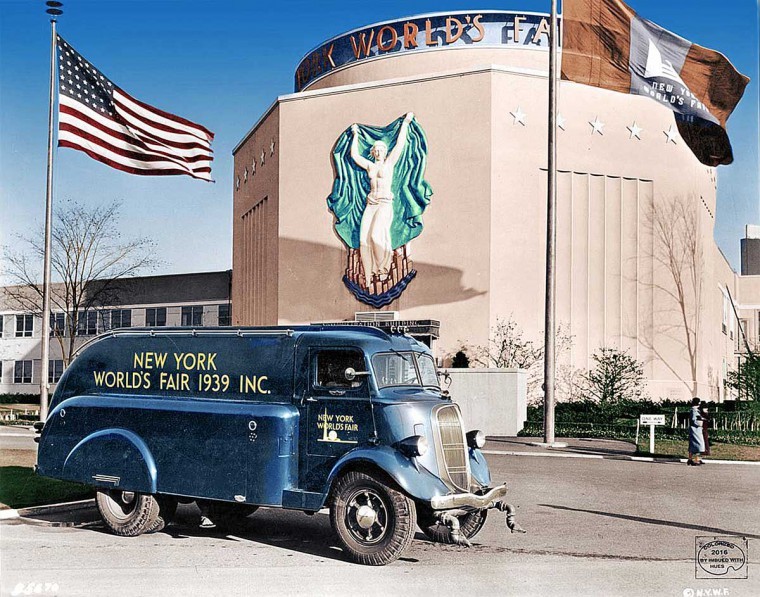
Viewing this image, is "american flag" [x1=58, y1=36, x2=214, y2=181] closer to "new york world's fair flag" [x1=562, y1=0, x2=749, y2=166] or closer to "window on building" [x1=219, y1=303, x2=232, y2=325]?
"new york world's fair flag" [x1=562, y1=0, x2=749, y2=166]

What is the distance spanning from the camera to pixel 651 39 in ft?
80.5

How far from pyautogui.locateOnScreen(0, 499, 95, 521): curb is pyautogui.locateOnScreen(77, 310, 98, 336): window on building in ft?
196

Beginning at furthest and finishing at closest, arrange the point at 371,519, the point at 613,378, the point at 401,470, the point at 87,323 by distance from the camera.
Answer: the point at 87,323 → the point at 613,378 → the point at 371,519 → the point at 401,470

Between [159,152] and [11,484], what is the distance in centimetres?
768

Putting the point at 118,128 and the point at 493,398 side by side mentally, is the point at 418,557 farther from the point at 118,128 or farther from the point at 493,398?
the point at 493,398

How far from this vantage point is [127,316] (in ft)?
Result: 242

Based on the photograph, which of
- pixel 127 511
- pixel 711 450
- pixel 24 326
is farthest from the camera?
pixel 24 326

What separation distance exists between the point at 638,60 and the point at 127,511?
18.0 m

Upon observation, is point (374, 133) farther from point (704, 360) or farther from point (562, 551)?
point (562, 551)

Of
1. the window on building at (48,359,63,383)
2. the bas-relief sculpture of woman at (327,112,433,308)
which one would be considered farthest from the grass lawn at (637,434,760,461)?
the window on building at (48,359,63,383)

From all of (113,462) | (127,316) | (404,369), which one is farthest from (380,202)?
(127,316)

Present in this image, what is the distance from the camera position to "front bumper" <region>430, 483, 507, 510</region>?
10.4 meters

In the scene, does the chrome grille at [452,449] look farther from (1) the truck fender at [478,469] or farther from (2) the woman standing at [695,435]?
(2) the woman standing at [695,435]

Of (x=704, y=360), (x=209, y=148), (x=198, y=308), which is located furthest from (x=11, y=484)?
(x=198, y=308)
